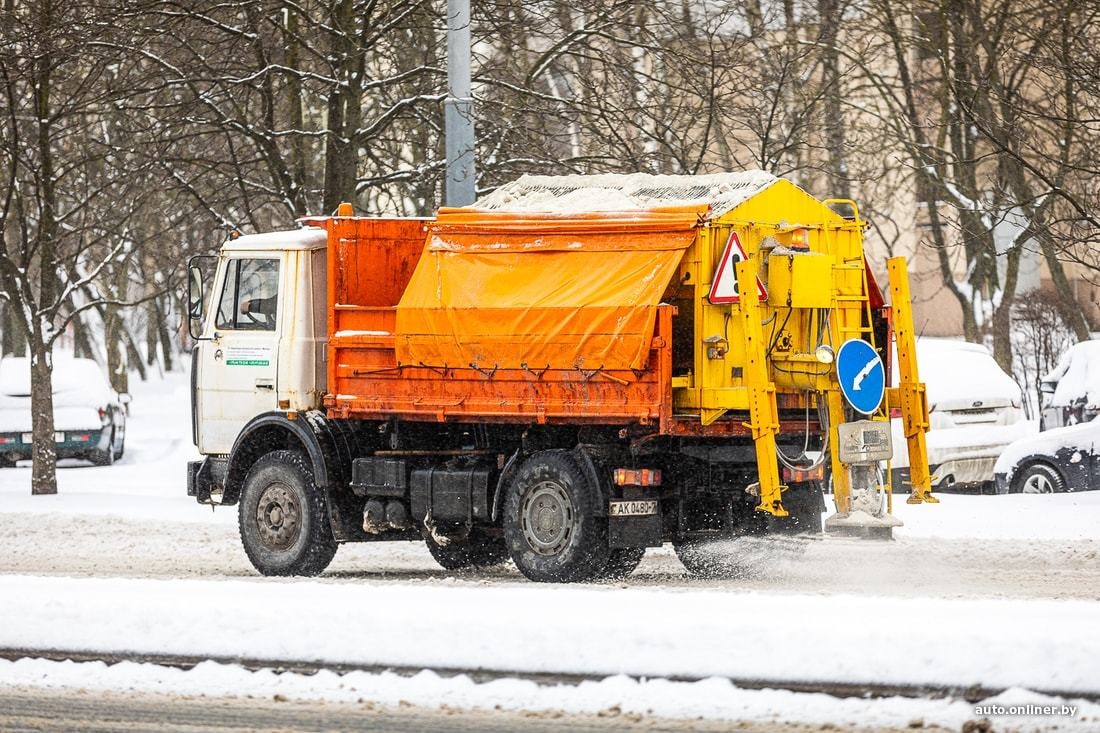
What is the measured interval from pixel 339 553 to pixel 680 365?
18.7ft

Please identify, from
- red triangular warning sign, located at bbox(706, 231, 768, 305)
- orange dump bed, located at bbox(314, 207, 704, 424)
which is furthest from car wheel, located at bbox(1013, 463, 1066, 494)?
red triangular warning sign, located at bbox(706, 231, 768, 305)

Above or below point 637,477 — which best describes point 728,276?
above

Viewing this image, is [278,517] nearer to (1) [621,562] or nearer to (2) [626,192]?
(1) [621,562]

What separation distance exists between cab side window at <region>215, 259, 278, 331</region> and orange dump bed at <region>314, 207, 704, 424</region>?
2.79 feet

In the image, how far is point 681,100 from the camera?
21469mm

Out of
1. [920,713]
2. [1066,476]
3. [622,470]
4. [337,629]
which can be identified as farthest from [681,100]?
[920,713]

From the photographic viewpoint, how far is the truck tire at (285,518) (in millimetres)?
14266

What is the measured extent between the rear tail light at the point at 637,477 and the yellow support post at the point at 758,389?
0.82 m

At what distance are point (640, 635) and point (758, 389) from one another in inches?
149

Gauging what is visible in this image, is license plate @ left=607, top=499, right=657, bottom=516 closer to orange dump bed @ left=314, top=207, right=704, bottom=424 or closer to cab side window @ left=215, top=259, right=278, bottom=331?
orange dump bed @ left=314, top=207, right=704, bottom=424

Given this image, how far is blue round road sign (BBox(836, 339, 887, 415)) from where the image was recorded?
41.2 ft

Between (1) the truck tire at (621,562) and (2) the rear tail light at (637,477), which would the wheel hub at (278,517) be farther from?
(2) the rear tail light at (637,477)

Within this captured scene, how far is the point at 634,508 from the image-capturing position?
1275 cm

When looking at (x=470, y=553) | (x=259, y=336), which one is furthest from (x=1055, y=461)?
(x=259, y=336)
